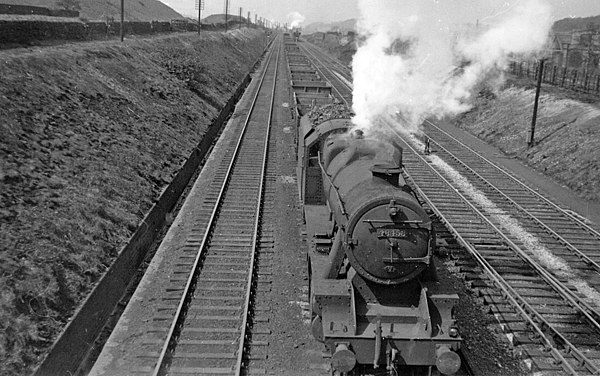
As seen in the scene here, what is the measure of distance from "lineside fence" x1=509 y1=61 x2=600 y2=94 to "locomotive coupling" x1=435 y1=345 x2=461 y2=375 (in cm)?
2604

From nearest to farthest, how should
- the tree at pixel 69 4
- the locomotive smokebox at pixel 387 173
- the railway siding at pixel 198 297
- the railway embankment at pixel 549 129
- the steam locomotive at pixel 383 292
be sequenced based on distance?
the steam locomotive at pixel 383 292 → the locomotive smokebox at pixel 387 173 → the railway siding at pixel 198 297 → the railway embankment at pixel 549 129 → the tree at pixel 69 4

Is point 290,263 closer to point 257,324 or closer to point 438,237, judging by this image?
point 257,324

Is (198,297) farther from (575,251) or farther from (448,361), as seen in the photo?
(575,251)

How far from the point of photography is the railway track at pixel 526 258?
9883mm

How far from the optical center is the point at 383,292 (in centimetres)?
886

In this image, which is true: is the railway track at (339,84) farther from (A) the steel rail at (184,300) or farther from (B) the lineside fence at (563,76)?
(A) the steel rail at (184,300)

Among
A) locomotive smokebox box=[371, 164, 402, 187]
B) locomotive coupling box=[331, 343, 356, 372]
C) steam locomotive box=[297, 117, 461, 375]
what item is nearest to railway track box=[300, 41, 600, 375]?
steam locomotive box=[297, 117, 461, 375]

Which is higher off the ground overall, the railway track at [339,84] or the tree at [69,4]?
the tree at [69,4]

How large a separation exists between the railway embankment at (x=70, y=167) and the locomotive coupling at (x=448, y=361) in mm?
6385

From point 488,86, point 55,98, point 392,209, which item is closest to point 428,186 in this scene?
point 392,209

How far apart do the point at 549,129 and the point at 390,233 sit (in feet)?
70.5

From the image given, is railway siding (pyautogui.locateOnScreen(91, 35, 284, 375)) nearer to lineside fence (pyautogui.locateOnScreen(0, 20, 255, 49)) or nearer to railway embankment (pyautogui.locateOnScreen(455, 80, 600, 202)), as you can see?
lineside fence (pyautogui.locateOnScreen(0, 20, 255, 49))

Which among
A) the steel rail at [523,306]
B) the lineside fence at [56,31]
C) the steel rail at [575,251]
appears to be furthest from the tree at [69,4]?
the steel rail at [523,306]

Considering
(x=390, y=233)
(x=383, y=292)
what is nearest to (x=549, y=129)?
(x=383, y=292)
